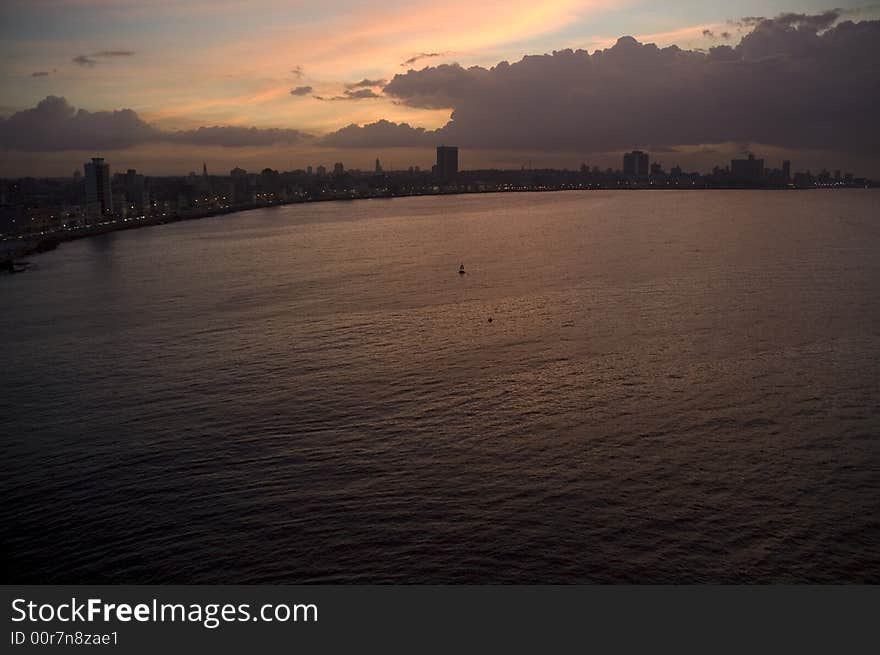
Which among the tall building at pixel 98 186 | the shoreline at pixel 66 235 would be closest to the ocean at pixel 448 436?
the shoreline at pixel 66 235

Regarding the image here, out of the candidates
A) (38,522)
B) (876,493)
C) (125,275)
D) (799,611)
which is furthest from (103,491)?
(125,275)

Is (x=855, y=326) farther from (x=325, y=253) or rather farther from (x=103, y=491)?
(x=325, y=253)

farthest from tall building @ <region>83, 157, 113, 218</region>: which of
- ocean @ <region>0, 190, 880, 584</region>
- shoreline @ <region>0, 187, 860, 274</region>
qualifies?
ocean @ <region>0, 190, 880, 584</region>

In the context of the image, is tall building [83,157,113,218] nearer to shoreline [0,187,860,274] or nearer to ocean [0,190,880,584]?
shoreline [0,187,860,274]

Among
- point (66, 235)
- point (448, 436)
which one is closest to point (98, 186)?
point (66, 235)

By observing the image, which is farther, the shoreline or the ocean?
the shoreline

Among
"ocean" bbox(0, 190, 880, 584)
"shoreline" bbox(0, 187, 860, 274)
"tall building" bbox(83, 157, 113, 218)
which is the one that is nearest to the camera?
"ocean" bbox(0, 190, 880, 584)

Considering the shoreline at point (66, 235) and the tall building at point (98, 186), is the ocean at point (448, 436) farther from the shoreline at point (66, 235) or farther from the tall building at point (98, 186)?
the tall building at point (98, 186)

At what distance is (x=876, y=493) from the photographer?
12.3 meters

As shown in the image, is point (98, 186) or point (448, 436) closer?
point (448, 436)

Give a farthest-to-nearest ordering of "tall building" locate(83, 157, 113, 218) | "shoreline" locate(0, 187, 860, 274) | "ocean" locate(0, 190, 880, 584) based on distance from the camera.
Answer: "tall building" locate(83, 157, 113, 218)
"shoreline" locate(0, 187, 860, 274)
"ocean" locate(0, 190, 880, 584)

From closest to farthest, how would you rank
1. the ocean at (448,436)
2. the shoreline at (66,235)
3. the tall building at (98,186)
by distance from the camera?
the ocean at (448,436) < the shoreline at (66,235) < the tall building at (98,186)

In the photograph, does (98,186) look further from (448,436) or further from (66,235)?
(448,436)

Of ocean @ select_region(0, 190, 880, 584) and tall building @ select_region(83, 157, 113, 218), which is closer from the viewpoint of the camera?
ocean @ select_region(0, 190, 880, 584)
